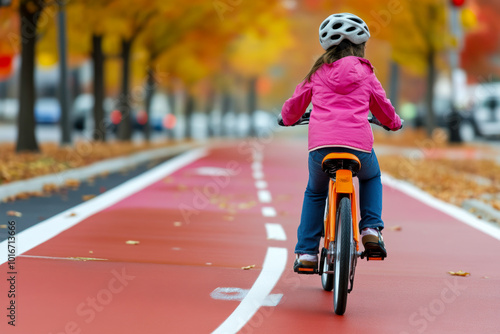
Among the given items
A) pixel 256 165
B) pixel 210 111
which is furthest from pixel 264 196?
pixel 210 111

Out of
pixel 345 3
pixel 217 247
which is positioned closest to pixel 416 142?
pixel 345 3

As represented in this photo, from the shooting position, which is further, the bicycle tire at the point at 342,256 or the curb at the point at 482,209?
the curb at the point at 482,209

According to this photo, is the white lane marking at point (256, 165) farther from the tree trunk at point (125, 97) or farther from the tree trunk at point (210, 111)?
the tree trunk at point (210, 111)

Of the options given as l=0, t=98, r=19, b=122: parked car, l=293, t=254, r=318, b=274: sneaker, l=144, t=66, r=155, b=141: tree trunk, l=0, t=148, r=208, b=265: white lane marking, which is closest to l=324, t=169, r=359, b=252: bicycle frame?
l=293, t=254, r=318, b=274: sneaker

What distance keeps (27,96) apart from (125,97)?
10704mm

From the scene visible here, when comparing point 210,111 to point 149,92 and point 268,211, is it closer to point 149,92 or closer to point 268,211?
point 149,92

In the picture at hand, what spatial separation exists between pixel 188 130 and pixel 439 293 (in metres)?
43.8

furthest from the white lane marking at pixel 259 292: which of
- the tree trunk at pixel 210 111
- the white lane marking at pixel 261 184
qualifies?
the tree trunk at pixel 210 111

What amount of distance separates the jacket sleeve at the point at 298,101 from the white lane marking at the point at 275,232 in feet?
11.1

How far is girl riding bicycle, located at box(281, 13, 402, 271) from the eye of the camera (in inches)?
244

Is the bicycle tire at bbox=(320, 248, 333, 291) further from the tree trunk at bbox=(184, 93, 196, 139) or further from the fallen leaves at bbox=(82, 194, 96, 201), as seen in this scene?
the tree trunk at bbox=(184, 93, 196, 139)

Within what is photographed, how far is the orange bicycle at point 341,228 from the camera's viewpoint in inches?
233

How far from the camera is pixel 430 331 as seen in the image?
225 inches

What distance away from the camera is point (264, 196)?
14.5m
